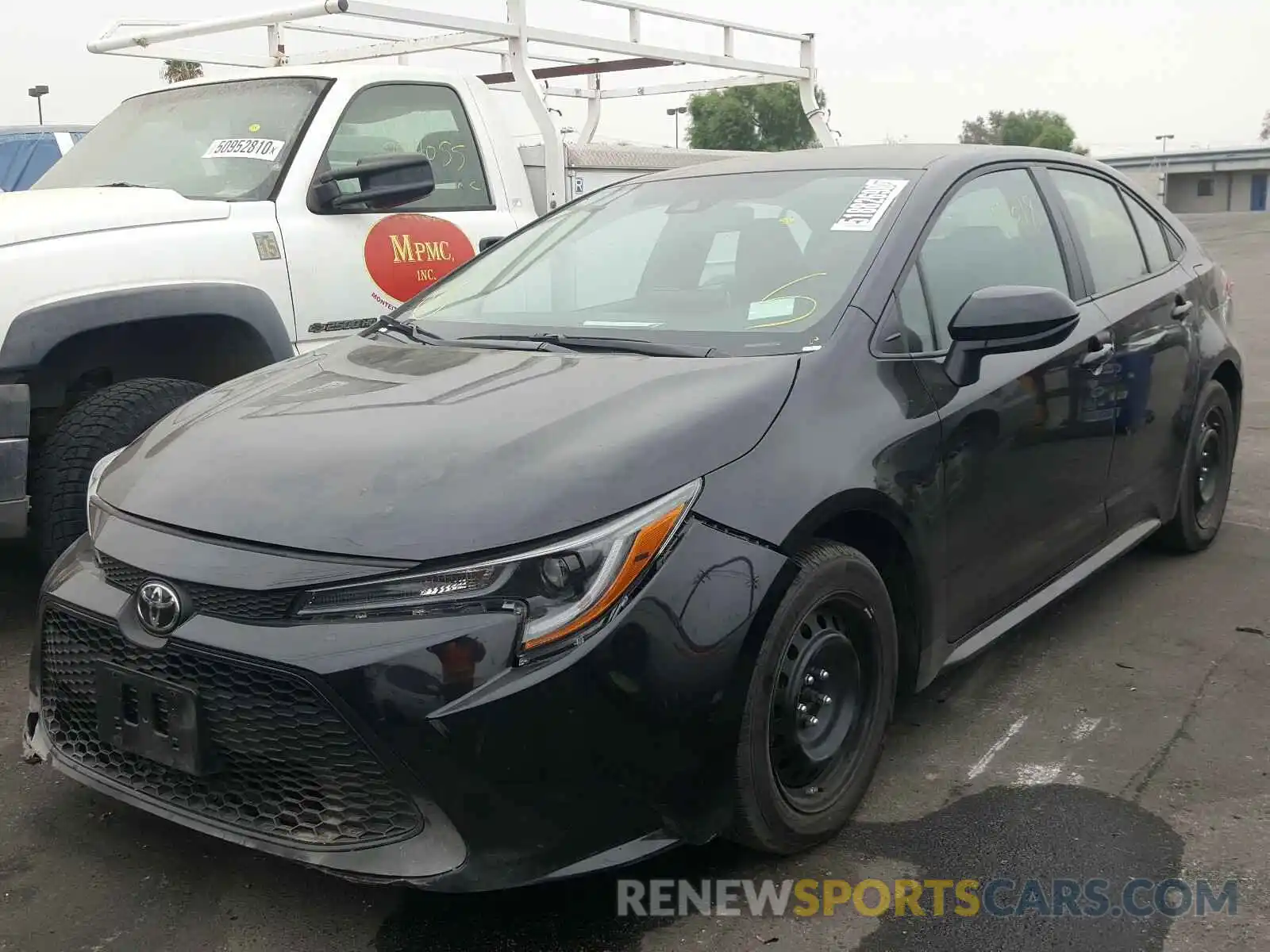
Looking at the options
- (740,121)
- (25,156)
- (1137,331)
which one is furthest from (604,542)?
(740,121)

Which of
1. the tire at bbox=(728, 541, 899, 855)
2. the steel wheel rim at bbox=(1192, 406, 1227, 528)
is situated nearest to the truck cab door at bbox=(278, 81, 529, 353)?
the tire at bbox=(728, 541, 899, 855)

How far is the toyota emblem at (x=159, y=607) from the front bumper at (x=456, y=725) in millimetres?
29

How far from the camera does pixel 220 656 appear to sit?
2.29m

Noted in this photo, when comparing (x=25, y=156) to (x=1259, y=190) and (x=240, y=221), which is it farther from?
(x=1259, y=190)

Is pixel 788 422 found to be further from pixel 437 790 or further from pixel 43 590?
pixel 43 590

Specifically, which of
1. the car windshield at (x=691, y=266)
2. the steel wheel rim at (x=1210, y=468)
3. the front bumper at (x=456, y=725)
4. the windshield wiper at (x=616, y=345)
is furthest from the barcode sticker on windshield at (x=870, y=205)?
the steel wheel rim at (x=1210, y=468)

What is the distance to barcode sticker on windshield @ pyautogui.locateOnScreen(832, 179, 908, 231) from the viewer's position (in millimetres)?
3318

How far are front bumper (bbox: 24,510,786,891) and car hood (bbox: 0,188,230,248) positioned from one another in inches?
77.9

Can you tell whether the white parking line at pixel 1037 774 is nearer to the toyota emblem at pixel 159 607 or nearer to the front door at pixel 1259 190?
the toyota emblem at pixel 159 607

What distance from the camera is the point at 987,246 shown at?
3.60 metres

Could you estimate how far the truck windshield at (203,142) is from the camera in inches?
190

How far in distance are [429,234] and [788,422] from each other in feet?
9.35

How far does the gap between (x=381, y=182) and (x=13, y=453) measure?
1684mm

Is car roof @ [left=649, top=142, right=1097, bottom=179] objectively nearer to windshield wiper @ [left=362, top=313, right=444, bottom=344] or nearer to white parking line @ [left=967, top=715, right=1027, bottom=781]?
windshield wiper @ [left=362, top=313, right=444, bottom=344]
